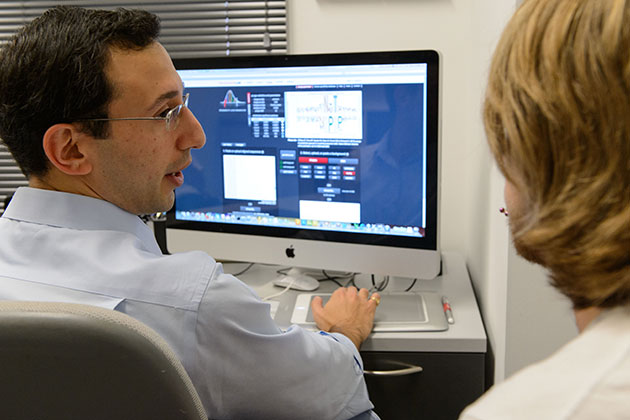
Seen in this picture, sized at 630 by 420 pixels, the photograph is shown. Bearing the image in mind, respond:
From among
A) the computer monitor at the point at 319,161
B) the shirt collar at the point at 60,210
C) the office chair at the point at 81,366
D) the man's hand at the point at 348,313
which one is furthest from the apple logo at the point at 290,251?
the office chair at the point at 81,366

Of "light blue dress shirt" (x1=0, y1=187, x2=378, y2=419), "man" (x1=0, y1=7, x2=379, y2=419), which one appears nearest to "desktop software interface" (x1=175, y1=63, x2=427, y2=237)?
"man" (x1=0, y1=7, x2=379, y2=419)

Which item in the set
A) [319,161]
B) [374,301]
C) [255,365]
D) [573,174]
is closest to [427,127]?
[319,161]

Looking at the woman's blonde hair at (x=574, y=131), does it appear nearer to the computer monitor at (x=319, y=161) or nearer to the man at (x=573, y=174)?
the man at (x=573, y=174)

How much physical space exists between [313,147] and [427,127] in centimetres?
27

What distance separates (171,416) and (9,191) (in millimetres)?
1688

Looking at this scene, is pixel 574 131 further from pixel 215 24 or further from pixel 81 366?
pixel 215 24

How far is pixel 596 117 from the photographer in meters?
0.54

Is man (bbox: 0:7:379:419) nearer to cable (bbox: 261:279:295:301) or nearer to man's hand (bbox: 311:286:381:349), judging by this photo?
man's hand (bbox: 311:286:381:349)

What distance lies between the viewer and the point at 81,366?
2.28 feet

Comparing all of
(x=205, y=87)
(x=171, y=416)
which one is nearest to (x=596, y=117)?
(x=171, y=416)

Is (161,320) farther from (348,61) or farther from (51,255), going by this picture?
(348,61)

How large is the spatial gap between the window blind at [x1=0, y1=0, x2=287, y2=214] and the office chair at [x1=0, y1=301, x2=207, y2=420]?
4.62ft

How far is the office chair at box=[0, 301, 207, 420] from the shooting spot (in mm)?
679

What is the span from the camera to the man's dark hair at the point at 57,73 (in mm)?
1015
